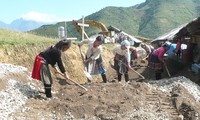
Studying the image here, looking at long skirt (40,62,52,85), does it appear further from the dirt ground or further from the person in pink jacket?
the person in pink jacket

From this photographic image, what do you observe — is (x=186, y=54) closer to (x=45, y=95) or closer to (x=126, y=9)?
(x=45, y=95)

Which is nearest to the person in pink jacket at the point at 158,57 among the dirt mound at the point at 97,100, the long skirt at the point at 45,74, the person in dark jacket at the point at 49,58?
the dirt mound at the point at 97,100

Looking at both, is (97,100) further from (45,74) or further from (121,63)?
(121,63)

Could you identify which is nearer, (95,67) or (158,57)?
(95,67)

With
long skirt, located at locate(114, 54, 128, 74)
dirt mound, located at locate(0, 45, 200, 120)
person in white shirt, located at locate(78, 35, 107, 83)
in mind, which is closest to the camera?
dirt mound, located at locate(0, 45, 200, 120)

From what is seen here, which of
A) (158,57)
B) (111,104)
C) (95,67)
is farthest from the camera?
(158,57)

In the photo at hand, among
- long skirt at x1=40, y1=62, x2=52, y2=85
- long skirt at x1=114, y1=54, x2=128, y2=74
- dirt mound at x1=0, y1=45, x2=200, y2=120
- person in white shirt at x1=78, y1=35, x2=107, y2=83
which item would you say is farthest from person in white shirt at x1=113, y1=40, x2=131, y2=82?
long skirt at x1=40, y1=62, x2=52, y2=85

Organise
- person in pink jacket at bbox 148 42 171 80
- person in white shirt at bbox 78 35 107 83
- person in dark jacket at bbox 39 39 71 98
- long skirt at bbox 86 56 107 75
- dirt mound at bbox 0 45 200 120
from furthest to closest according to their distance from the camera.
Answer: person in pink jacket at bbox 148 42 171 80 < long skirt at bbox 86 56 107 75 < person in white shirt at bbox 78 35 107 83 < person in dark jacket at bbox 39 39 71 98 < dirt mound at bbox 0 45 200 120

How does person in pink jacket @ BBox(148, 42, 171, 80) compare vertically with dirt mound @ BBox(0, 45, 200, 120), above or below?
above

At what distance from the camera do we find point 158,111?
9.98 m

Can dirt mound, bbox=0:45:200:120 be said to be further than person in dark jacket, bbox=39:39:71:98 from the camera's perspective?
No

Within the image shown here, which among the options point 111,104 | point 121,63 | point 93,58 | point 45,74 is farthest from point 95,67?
point 111,104

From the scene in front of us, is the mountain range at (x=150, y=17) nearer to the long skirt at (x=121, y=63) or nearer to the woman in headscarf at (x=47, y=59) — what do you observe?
the long skirt at (x=121, y=63)

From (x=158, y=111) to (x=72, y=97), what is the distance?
7.84ft
